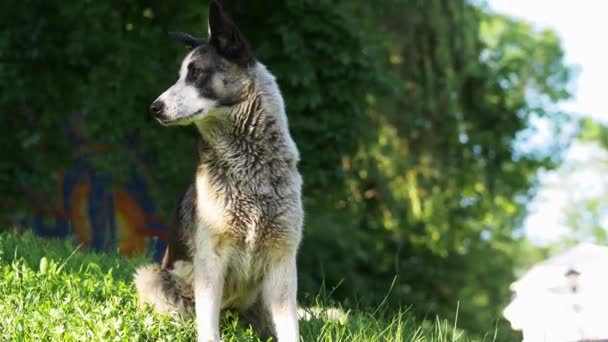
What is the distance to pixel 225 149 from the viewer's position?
225 inches

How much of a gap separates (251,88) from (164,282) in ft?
4.83

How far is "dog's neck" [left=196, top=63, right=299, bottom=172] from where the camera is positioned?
18.7ft

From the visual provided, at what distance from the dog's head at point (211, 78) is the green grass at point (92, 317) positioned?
138 cm

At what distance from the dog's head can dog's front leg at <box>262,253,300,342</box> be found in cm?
106

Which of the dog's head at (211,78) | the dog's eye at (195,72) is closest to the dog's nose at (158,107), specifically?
the dog's head at (211,78)

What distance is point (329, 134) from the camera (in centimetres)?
1192

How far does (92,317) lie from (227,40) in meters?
2.01

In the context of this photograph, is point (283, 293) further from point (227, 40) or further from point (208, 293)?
point (227, 40)

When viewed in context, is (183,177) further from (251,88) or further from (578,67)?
(578,67)

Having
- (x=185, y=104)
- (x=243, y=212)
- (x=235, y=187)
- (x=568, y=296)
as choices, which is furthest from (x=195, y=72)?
(x=568, y=296)

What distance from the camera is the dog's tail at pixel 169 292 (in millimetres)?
5953

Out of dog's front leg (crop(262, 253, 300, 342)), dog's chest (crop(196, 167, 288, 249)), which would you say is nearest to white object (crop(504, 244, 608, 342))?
dog's front leg (crop(262, 253, 300, 342))

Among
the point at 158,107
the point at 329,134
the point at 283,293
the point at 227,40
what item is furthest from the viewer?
the point at 329,134

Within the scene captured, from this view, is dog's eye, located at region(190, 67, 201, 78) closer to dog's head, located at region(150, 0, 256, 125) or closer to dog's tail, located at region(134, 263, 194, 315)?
dog's head, located at region(150, 0, 256, 125)
